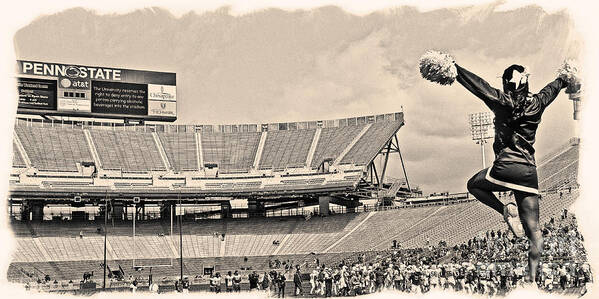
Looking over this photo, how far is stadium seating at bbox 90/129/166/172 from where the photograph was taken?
54.5 metres

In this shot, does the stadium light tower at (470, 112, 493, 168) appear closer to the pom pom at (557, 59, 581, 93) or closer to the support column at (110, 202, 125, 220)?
the support column at (110, 202, 125, 220)

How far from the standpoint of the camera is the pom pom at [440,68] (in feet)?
24.8

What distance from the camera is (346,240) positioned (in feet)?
152

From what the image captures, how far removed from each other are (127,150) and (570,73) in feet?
166

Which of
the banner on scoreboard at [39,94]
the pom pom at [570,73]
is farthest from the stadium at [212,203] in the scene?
the pom pom at [570,73]

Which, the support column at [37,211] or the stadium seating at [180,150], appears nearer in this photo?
the support column at [37,211]

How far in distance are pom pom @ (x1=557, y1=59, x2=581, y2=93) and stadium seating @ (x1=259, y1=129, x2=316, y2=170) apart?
4729 centimetres

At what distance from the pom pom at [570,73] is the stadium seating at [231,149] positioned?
157 feet

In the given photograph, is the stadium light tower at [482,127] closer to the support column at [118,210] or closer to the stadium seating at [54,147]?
the support column at [118,210]

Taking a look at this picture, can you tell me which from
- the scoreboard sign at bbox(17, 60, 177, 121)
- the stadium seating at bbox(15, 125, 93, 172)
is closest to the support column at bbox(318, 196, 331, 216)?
the scoreboard sign at bbox(17, 60, 177, 121)

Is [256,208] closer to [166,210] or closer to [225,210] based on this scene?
[225,210]

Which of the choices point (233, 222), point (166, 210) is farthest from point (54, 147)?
point (233, 222)

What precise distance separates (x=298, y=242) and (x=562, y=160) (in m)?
19.5

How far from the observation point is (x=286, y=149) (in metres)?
57.9
